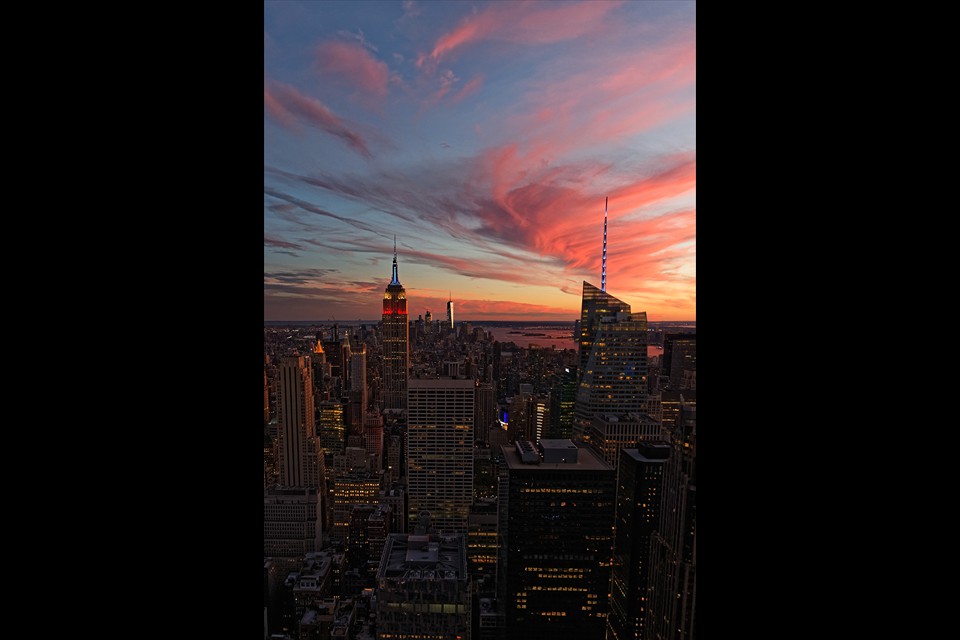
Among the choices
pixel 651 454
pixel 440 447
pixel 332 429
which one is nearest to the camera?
pixel 651 454

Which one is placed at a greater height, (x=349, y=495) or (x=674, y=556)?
(x=674, y=556)

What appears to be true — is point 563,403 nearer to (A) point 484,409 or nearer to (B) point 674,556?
(A) point 484,409

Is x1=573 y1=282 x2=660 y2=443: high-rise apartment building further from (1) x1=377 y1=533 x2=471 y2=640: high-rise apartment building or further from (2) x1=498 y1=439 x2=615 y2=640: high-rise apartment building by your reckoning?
(1) x1=377 y1=533 x2=471 y2=640: high-rise apartment building

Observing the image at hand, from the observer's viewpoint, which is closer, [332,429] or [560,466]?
[560,466]

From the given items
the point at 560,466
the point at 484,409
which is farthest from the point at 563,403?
the point at 560,466

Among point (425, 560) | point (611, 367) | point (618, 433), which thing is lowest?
point (425, 560)

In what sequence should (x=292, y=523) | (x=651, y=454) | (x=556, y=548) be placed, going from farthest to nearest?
(x=292, y=523)
(x=651, y=454)
(x=556, y=548)
